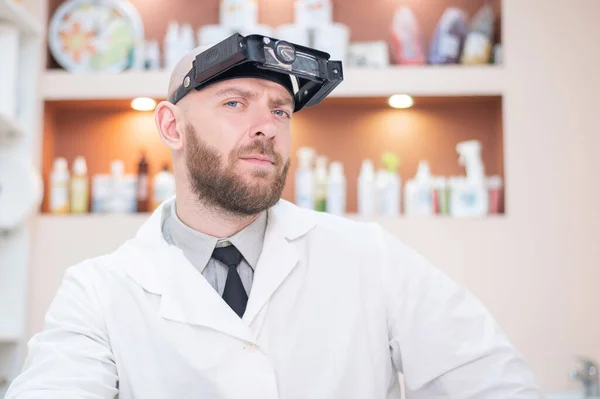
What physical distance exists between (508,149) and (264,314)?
1.60 m

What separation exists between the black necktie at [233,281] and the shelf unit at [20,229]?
1479 mm

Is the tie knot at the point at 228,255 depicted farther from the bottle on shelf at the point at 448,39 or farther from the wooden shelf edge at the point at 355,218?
the bottle on shelf at the point at 448,39

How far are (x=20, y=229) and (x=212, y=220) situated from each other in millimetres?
1529

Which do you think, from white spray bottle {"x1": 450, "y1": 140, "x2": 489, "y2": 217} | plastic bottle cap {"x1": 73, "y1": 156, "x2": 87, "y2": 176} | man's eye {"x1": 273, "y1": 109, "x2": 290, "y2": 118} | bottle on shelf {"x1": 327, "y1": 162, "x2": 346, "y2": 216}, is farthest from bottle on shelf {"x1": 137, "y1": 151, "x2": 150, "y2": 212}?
man's eye {"x1": 273, "y1": 109, "x2": 290, "y2": 118}

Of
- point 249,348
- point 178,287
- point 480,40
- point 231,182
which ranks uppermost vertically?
point 480,40

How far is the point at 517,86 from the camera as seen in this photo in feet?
8.57

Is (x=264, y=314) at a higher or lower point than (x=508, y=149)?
lower

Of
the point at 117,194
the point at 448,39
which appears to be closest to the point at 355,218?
the point at 448,39

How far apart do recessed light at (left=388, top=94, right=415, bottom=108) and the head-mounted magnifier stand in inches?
51.6

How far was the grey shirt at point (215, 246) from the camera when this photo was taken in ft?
4.60

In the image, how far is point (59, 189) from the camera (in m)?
2.72

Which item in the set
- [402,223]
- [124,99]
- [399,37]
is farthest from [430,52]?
[124,99]

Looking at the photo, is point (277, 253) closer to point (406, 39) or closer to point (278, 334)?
point (278, 334)

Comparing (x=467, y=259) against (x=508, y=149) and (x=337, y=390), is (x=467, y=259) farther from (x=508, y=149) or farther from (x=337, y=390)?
(x=337, y=390)
